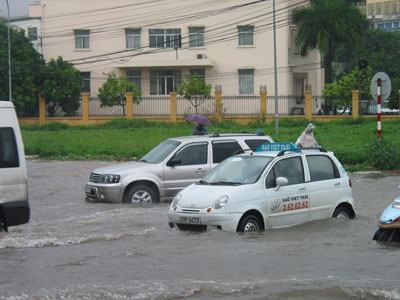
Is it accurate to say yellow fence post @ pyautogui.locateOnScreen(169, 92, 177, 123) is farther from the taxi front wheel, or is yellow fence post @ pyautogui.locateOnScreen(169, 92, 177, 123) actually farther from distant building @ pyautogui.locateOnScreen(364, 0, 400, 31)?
distant building @ pyautogui.locateOnScreen(364, 0, 400, 31)

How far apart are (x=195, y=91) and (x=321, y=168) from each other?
133 feet

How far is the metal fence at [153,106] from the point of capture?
58.2 metres

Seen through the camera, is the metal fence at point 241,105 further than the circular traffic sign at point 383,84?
Yes

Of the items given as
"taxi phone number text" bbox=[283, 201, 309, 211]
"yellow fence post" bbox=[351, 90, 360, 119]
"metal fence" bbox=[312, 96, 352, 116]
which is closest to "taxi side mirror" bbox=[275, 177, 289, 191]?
"taxi phone number text" bbox=[283, 201, 309, 211]

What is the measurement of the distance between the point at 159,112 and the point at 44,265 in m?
48.1

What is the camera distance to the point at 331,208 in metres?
14.2

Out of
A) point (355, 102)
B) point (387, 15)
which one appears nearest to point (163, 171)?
point (355, 102)

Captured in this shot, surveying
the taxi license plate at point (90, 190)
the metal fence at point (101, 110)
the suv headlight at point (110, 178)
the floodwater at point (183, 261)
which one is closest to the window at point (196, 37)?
the metal fence at point (101, 110)

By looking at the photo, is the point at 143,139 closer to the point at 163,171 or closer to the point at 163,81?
the point at 163,171

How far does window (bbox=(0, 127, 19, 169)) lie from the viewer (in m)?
12.4

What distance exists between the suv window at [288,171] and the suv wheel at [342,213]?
3.36 ft

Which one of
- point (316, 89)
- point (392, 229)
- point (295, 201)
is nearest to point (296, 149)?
point (295, 201)

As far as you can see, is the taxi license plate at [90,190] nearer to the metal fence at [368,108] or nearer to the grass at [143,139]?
the grass at [143,139]

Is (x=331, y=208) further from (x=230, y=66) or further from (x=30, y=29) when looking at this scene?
(x=30, y=29)
